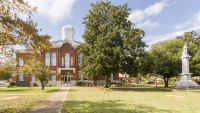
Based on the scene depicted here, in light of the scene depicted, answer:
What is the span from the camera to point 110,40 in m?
21.3

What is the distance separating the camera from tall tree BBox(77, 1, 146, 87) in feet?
66.3

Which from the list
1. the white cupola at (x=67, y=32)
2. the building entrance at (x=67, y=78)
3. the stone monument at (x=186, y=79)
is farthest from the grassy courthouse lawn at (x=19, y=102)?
the white cupola at (x=67, y=32)

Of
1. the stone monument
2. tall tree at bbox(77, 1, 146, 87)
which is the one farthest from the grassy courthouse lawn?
the stone monument

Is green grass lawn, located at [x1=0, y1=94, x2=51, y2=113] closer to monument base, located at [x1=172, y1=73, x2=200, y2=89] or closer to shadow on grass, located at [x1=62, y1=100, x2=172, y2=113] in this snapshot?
shadow on grass, located at [x1=62, y1=100, x2=172, y2=113]

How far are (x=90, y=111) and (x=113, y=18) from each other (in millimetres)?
17667

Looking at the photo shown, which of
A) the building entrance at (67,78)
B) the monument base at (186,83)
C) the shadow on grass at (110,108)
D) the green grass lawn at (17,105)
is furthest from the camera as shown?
the building entrance at (67,78)

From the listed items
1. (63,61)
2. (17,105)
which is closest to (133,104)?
(17,105)

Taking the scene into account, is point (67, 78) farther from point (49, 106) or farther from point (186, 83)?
point (49, 106)

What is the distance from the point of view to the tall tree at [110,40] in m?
20.2

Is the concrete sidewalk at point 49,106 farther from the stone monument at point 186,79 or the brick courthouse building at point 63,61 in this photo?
the brick courthouse building at point 63,61

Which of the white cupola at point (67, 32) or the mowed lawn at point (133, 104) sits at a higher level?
the white cupola at point (67, 32)

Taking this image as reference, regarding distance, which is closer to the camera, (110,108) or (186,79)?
(110,108)

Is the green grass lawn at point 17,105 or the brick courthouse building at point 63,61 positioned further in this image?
the brick courthouse building at point 63,61

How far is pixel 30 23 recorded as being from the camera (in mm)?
7195
